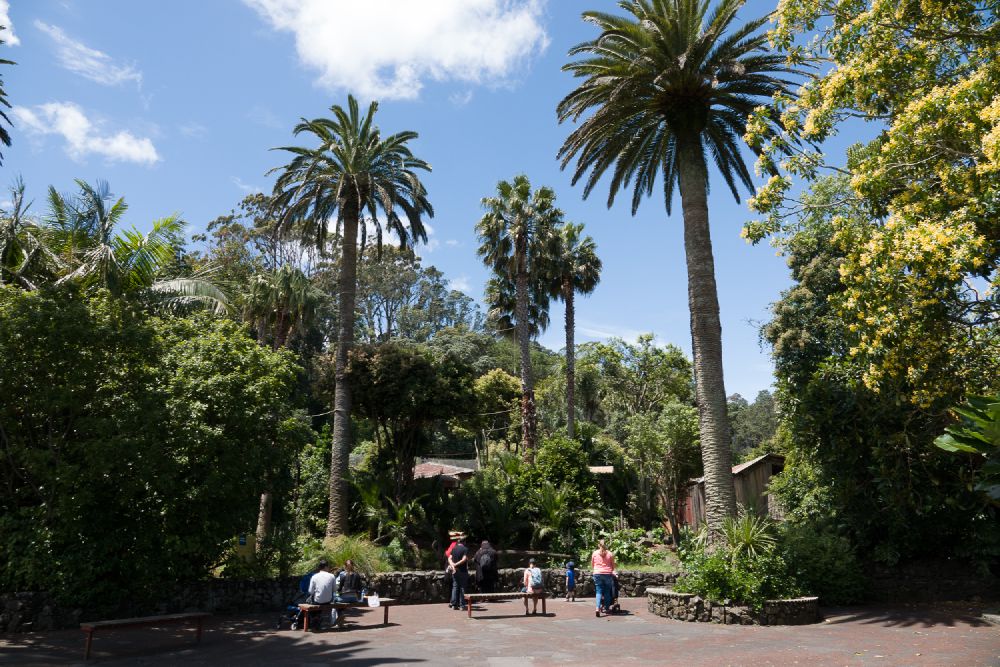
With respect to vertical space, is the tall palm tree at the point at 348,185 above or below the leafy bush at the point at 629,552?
above

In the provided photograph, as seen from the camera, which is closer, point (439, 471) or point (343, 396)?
point (343, 396)

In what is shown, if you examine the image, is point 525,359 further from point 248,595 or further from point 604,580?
point 248,595

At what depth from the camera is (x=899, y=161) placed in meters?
10.6

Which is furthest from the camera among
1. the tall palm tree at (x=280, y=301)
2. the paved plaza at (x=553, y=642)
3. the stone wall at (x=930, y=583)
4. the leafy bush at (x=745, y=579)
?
the tall palm tree at (x=280, y=301)

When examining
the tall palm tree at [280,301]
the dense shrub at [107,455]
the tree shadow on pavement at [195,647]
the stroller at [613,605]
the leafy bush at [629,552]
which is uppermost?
the tall palm tree at [280,301]

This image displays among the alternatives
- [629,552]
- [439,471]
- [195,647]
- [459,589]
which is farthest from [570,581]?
[439,471]

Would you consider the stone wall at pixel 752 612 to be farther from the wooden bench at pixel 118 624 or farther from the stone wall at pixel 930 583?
the wooden bench at pixel 118 624

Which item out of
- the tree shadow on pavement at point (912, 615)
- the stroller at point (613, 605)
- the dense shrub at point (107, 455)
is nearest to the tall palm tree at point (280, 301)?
the dense shrub at point (107, 455)

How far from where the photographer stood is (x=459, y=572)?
14086 mm

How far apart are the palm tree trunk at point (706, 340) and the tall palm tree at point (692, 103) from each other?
21 millimetres

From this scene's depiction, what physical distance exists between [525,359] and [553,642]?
1906 cm

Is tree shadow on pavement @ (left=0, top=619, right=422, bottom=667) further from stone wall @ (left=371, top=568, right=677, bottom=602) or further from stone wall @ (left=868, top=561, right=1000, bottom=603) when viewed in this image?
stone wall @ (left=868, top=561, right=1000, bottom=603)

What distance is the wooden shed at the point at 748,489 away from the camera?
2275cm

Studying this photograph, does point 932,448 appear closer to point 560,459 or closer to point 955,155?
point 955,155
